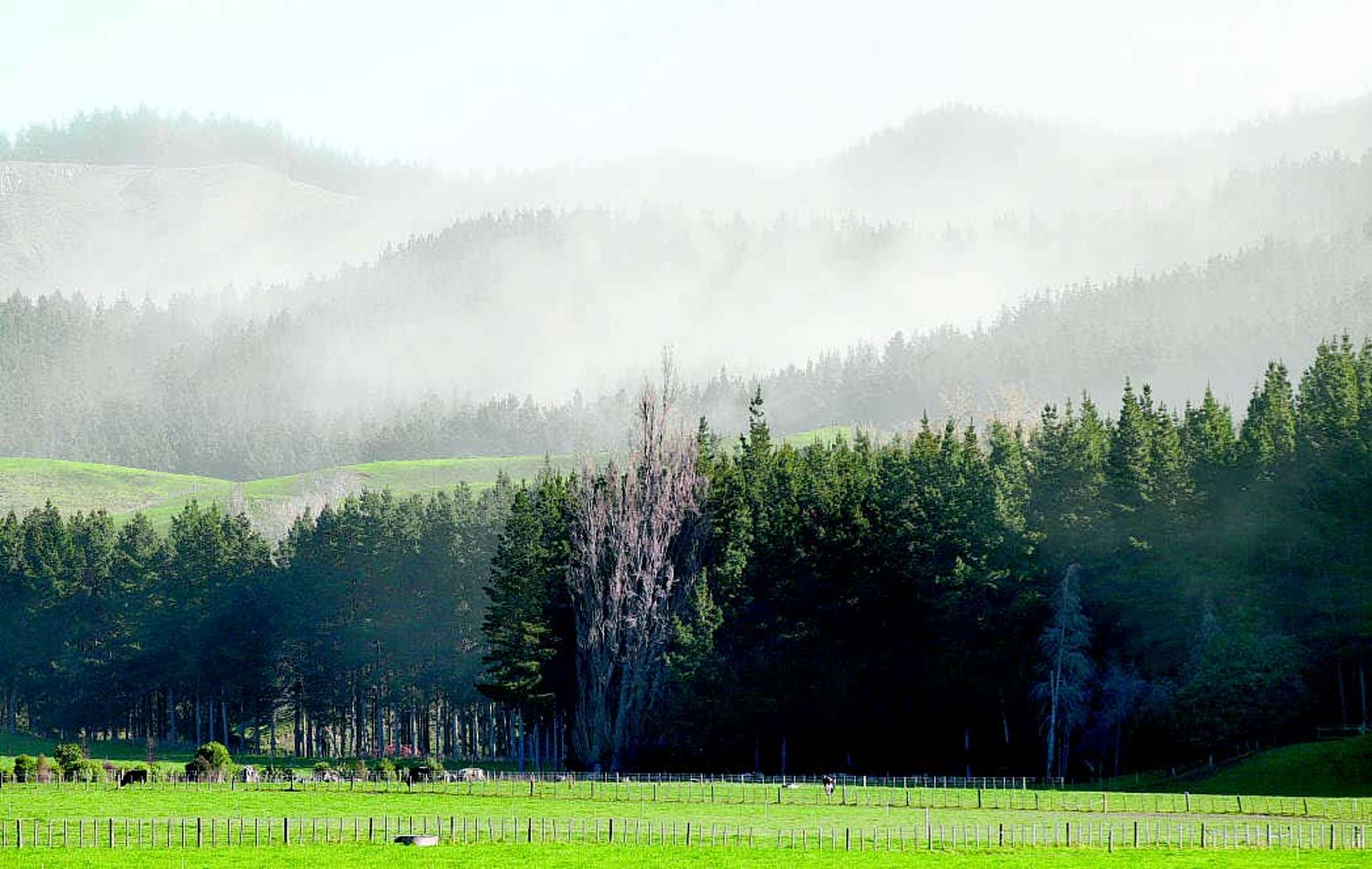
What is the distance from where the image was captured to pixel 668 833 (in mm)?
76938

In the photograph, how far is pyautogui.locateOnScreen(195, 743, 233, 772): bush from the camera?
11294cm

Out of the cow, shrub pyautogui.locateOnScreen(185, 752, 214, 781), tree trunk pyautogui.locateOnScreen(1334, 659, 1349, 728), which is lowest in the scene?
the cow

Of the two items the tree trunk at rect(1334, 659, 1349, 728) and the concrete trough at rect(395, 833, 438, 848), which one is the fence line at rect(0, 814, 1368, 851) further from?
the tree trunk at rect(1334, 659, 1349, 728)

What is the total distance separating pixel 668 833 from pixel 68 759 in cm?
5492

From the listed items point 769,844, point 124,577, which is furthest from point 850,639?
point 124,577

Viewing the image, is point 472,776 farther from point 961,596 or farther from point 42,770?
point 961,596

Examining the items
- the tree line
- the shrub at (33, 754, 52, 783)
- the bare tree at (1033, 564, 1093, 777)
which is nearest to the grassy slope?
the tree line

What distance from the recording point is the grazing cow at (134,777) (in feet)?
350

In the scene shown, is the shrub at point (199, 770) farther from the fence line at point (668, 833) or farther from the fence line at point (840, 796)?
the fence line at point (668, 833)

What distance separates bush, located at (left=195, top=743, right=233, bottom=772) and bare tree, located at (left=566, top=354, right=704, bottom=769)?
82.8ft

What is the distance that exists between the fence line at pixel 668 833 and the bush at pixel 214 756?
31.4 m

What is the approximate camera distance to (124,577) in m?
181

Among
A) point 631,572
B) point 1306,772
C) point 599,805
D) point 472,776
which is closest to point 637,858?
point 599,805

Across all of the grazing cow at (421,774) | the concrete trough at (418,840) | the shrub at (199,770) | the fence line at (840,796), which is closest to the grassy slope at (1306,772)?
the fence line at (840,796)
